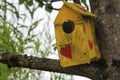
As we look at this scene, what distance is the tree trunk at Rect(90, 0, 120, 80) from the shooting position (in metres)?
0.88

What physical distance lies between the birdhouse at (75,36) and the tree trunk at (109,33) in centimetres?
2

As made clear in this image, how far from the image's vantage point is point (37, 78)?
78.0 inches

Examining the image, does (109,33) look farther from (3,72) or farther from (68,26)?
(3,72)

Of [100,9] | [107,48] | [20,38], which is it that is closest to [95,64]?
[107,48]

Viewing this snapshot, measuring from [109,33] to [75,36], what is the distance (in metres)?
0.09

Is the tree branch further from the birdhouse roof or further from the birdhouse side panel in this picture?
the birdhouse roof

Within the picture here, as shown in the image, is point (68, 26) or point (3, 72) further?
point (3, 72)

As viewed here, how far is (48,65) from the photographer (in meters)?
0.92

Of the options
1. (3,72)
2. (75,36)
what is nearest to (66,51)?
(75,36)

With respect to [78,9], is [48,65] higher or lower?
lower

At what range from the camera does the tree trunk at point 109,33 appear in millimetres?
884

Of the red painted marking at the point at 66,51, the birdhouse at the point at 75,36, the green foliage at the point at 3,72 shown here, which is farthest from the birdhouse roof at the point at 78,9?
the green foliage at the point at 3,72

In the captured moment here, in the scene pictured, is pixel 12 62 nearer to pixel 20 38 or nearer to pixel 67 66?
pixel 67 66

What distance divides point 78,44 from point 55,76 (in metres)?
0.94
